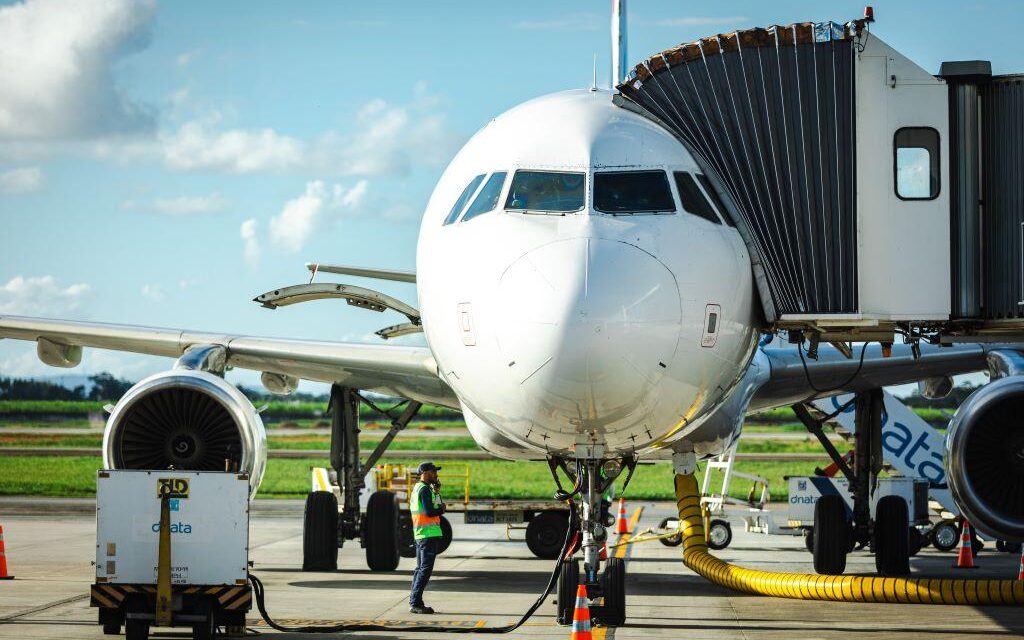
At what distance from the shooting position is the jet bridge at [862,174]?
31.2ft

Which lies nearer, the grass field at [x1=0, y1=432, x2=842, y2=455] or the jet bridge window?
the jet bridge window

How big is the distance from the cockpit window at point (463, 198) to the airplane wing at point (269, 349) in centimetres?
453

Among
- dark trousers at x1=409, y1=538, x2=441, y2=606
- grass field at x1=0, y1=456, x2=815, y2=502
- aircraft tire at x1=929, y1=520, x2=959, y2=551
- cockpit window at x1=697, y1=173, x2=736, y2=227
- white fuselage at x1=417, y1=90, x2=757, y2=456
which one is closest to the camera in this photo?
white fuselage at x1=417, y1=90, x2=757, y2=456

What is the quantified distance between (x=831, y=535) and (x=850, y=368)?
7.05 feet

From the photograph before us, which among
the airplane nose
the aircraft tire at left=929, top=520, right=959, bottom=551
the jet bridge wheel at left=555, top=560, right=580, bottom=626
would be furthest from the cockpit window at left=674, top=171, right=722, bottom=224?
the aircraft tire at left=929, top=520, right=959, bottom=551

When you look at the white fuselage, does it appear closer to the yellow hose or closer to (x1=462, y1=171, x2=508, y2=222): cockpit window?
(x1=462, y1=171, x2=508, y2=222): cockpit window

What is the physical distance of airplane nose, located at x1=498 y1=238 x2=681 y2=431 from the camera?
7992 millimetres

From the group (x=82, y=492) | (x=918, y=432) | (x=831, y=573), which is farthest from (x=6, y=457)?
(x=831, y=573)

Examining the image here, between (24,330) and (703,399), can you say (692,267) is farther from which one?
(24,330)

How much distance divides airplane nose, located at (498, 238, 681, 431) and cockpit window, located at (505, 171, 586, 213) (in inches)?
23.5

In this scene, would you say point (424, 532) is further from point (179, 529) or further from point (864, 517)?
point (864, 517)

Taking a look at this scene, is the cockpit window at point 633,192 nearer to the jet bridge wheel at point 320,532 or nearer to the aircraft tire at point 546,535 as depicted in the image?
the jet bridge wheel at point 320,532

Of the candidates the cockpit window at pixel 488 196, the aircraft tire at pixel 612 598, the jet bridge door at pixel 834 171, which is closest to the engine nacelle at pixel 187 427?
the aircraft tire at pixel 612 598

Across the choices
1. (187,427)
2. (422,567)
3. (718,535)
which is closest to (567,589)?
(422,567)
